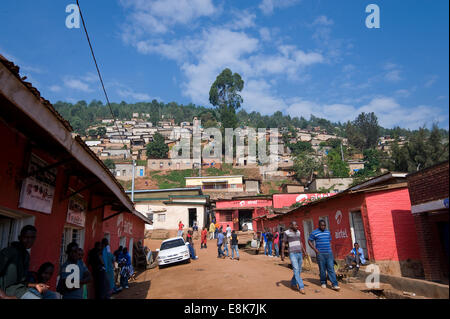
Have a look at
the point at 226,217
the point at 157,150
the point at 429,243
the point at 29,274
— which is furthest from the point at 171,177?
the point at 29,274

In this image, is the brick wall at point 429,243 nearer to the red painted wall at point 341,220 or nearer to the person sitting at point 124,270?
the red painted wall at point 341,220

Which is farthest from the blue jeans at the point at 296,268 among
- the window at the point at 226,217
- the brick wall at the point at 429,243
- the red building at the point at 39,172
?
the window at the point at 226,217

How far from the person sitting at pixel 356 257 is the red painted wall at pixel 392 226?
49 cm

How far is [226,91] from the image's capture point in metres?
79.7

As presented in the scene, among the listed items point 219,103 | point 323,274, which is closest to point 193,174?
point 219,103

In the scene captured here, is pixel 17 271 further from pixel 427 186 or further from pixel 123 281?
pixel 427 186

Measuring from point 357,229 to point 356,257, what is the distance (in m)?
1.47

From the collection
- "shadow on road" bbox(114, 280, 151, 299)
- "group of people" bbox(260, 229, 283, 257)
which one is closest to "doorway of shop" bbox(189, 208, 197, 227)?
"group of people" bbox(260, 229, 283, 257)

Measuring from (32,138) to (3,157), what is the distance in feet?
2.36

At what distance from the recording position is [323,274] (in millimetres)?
7770

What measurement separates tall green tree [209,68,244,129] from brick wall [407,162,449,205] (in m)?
68.4

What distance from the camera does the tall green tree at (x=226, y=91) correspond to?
7729 centimetres

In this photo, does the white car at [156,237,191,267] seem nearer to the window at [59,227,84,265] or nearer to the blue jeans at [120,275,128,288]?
the blue jeans at [120,275,128,288]

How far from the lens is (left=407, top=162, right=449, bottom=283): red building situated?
281 inches
